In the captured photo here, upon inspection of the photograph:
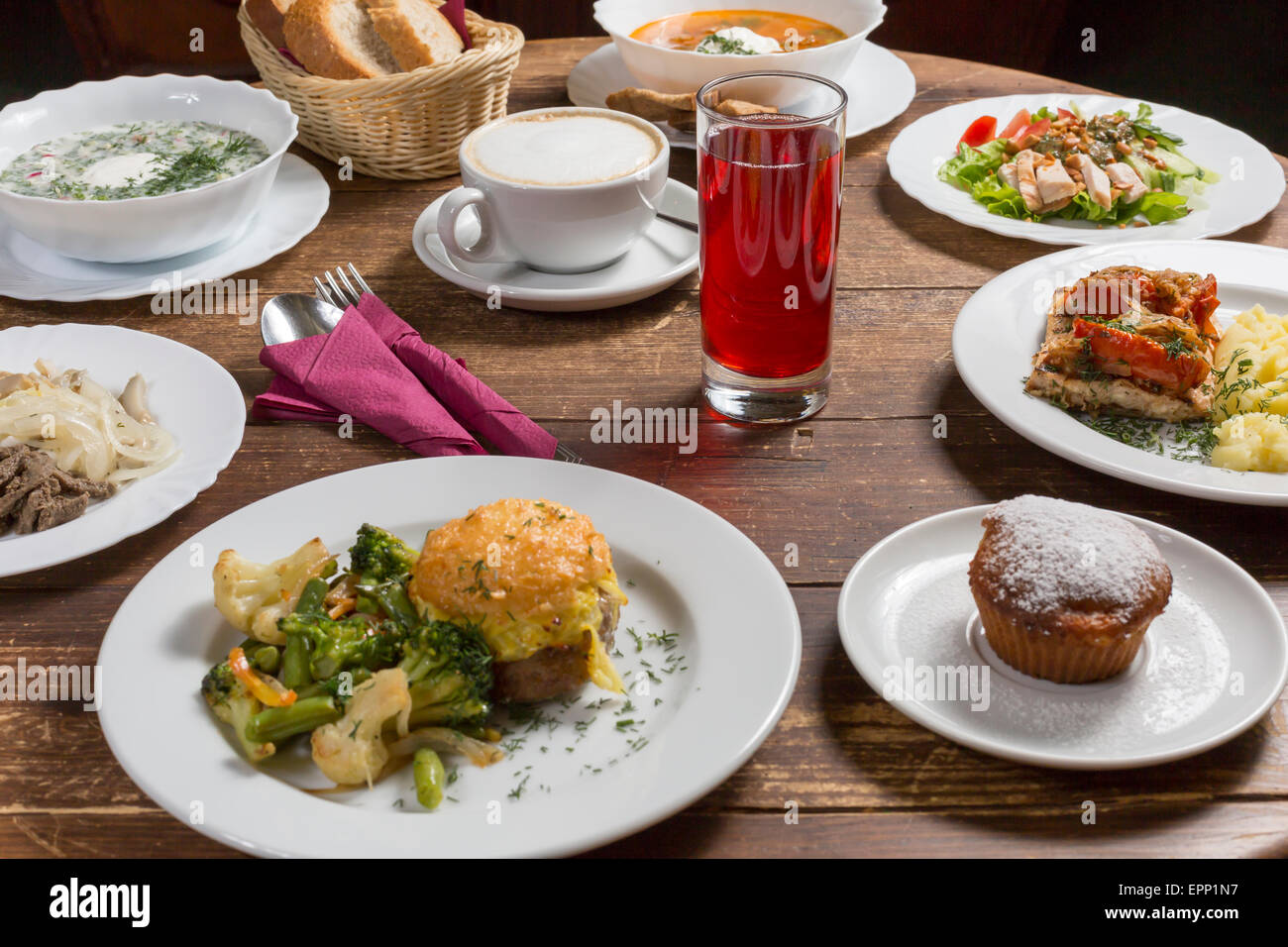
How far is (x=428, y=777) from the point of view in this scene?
3.67ft

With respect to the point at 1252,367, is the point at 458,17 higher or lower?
higher

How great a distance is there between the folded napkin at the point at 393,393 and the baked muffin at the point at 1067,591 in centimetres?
72

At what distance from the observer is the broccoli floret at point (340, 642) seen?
1.20 metres

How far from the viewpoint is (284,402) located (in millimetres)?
1814

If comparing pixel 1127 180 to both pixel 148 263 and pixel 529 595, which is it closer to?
pixel 529 595

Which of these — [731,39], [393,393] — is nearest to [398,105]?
[731,39]

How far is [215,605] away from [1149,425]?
1.37 metres

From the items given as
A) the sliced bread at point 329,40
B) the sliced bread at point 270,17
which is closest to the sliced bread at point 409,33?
the sliced bread at point 329,40

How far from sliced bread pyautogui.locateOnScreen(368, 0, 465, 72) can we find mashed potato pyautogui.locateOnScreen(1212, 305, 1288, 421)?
1.79 metres

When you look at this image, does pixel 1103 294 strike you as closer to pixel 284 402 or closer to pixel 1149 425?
pixel 1149 425

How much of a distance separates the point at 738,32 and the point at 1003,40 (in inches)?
126

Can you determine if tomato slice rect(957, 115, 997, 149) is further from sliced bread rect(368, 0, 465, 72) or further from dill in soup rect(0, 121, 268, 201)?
dill in soup rect(0, 121, 268, 201)

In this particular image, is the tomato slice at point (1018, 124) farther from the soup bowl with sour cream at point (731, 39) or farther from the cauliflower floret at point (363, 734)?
the cauliflower floret at point (363, 734)

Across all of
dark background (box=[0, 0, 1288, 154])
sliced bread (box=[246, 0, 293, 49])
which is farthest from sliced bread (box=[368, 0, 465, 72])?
dark background (box=[0, 0, 1288, 154])
